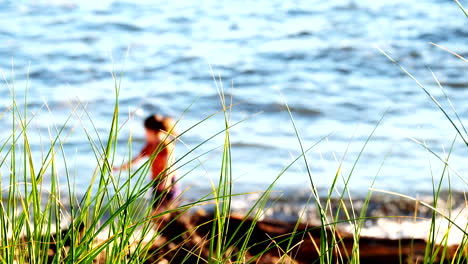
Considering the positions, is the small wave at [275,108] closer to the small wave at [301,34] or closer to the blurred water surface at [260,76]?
the blurred water surface at [260,76]

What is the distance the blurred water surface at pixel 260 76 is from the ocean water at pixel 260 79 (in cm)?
3

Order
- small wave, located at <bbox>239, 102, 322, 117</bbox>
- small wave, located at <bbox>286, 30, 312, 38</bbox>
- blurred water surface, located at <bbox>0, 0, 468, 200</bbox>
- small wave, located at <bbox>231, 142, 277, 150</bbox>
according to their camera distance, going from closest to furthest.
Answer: blurred water surface, located at <bbox>0, 0, 468, 200</bbox> → small wave, located at <bbox>231, 142, 277, 150</bbox> → small wave, located at <bbox>239, 102, 322, 117</bbox> → small wave, located at <bbox>286, 30, 312, 38</bbox>

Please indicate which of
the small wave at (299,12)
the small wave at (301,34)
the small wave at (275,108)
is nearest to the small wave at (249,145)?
the small wave at (275,108)

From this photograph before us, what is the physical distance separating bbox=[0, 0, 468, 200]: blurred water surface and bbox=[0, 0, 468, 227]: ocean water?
1.0 inches

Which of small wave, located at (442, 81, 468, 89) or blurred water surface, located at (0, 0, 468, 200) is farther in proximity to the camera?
small wave, located at (442, 81, 468, 89)

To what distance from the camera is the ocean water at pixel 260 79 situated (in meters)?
7.30

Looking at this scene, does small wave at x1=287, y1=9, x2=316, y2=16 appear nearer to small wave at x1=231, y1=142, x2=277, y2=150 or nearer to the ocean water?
the ocean water

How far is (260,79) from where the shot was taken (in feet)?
33.9

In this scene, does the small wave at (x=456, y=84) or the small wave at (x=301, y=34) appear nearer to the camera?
the small wave at (x=456, y=84)

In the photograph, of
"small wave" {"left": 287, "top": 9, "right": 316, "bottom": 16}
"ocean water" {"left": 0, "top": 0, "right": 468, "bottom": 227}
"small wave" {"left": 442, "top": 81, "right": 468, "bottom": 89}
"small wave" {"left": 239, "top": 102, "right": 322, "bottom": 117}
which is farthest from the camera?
"small wave" {"left": 287, "top": 9, "right": 316, "bottom": 16}

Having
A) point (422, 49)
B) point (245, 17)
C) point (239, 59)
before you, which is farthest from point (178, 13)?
point (422, 49)

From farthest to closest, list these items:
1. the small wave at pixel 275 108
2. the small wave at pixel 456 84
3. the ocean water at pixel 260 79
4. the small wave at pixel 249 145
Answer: the small wave at pixel 456 84 → the small wave at pixel 275 108 → the small wave at pixel 249 145 → the ocean water at pixel 260 79

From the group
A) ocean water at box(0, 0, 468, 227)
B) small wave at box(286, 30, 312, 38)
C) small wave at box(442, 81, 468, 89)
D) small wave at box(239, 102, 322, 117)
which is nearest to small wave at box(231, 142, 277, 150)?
ocean water at box(0, 0, 468, 227)

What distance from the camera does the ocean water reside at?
287 inches
